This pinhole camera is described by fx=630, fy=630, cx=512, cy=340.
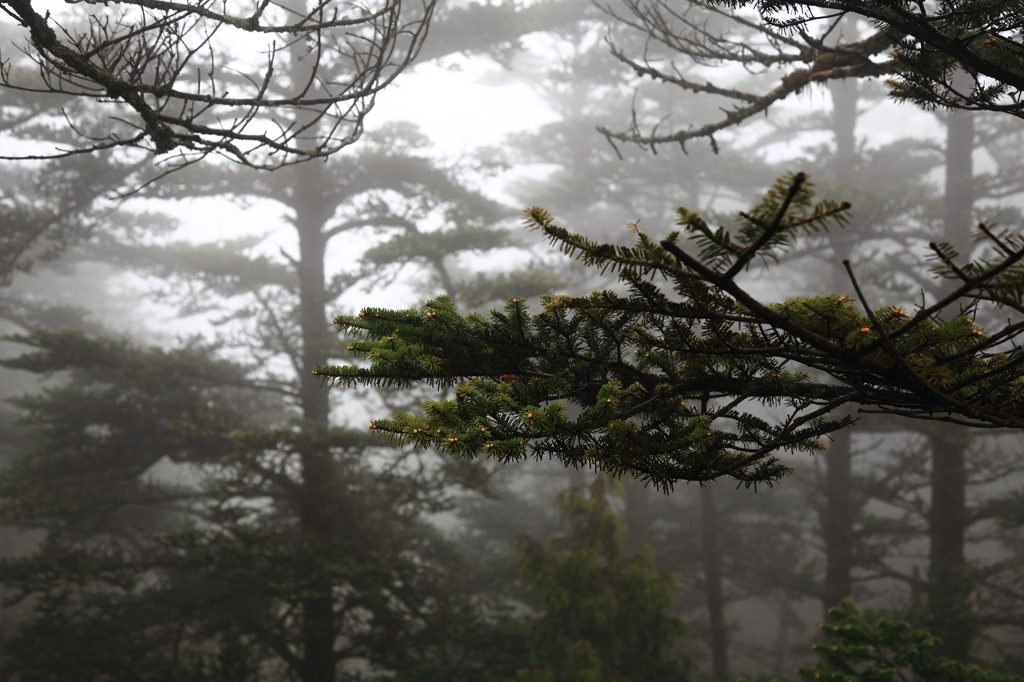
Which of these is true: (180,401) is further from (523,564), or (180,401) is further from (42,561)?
(523,564)

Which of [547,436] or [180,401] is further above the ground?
Answer: [547,436]

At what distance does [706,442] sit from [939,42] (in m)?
1.49

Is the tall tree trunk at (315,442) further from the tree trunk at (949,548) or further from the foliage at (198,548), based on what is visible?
the tree trunk at (949,548)

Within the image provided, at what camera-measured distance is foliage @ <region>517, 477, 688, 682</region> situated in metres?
8.23

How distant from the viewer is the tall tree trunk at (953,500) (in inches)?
367

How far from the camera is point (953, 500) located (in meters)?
10.8

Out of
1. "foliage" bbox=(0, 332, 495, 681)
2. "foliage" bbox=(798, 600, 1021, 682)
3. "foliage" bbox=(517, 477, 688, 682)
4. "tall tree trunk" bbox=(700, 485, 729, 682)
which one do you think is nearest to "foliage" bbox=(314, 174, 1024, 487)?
"foliage" bbox=(798, 600, 1021, 682)

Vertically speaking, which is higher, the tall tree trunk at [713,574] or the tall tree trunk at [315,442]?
the tall tree trunk at [315,442]

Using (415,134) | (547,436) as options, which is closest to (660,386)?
(547,436)

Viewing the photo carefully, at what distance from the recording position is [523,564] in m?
8.84

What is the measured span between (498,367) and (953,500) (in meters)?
11.6

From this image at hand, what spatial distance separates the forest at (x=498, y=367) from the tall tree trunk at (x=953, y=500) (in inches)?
2.4

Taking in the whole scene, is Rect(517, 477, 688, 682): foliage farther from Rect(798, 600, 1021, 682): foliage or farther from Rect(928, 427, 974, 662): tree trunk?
Rect(798, 600, 1021, 682): foliage

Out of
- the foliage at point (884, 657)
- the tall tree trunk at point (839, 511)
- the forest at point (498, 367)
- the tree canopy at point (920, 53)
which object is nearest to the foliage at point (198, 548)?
the forest at point (498, 367)
